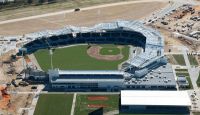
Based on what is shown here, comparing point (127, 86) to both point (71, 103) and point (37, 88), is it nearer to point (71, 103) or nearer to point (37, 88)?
point (71, 103)

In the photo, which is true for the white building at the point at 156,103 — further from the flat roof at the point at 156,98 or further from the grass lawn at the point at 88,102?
the grass lawn at the point at 88,102

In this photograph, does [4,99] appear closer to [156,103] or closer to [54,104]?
[54,104]

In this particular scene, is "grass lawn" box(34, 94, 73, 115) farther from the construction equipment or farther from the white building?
the white building

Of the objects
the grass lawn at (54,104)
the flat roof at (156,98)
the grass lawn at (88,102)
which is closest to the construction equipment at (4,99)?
the grass lawn at (54,104)

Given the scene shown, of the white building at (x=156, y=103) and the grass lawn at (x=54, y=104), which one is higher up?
the white building at (x=156, y=103)

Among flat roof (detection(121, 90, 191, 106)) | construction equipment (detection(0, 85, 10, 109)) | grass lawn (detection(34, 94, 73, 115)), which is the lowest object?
grass lawn (detection(34, 94, 73, 115))

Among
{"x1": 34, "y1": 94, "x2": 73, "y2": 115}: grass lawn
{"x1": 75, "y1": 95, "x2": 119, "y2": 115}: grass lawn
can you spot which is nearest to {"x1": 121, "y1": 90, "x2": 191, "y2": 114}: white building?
{"x1": 75, "y1": 95, "x2": 119, "y2": 115}: grass lawn

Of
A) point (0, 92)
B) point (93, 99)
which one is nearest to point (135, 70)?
point (93, 99)

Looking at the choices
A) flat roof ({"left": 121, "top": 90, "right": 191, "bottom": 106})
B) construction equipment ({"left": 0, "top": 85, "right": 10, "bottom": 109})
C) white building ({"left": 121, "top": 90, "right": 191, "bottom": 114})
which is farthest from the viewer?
construction equipment ({"left": 0, "top": 85, "right": 10, "bottom": 109})
